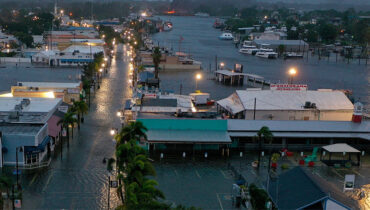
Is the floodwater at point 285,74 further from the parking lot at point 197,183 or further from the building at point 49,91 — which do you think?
the parking lot at point 197,183

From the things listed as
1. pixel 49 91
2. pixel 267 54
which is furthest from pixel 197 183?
pixel 267 54

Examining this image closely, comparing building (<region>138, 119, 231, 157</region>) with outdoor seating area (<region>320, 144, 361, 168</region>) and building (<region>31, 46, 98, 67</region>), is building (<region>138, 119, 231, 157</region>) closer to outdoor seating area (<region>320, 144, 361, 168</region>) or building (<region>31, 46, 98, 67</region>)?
outdoor seating area (<region>320, 144, 361, 168</region>)

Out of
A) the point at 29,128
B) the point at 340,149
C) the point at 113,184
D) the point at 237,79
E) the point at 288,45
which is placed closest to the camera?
the point at 113,184

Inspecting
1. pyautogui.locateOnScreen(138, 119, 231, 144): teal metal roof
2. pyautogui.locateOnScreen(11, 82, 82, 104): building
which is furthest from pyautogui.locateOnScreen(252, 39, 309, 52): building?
pyautogui.locateOnScreen(138, 119, 231, 144): teal metal roof

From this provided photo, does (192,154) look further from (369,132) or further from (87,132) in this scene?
(369,132)

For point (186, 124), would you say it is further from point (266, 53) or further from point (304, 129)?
point (266, 53)

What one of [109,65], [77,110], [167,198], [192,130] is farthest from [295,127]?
[109,65]

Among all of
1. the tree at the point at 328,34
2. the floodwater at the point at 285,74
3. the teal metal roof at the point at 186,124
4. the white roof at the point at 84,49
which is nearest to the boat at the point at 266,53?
the floodwater at the point at 285,74
